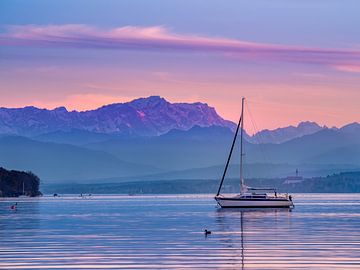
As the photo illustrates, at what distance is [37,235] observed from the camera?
80.8 meters

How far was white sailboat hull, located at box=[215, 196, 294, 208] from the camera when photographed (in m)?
157

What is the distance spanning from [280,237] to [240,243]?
7055 mm

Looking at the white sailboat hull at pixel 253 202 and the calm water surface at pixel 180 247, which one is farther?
the white sailboat hull at pixel 253 202

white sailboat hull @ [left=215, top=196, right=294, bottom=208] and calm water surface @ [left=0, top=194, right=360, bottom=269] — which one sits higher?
white sailboat hull @ [left=215, top=196, right=294, bottom=208]

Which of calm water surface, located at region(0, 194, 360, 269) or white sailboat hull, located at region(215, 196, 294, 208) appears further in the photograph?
white sailboat hull, located at region(215, 196, 294, 208)

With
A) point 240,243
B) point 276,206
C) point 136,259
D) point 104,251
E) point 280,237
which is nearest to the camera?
point 136,259

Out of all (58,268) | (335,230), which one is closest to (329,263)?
(58,268)

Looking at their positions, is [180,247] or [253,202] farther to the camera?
[253,202]

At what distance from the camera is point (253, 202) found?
15800 cm

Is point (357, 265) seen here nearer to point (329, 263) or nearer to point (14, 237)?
point (329, 263)

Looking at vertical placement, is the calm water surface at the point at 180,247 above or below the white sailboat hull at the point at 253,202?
below

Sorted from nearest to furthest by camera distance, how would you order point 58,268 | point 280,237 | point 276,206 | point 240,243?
point 58,268 → point 240,243 → point 280,237 → point 276,206

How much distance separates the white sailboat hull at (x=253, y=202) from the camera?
157 meters

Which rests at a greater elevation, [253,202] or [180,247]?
[253,202]
